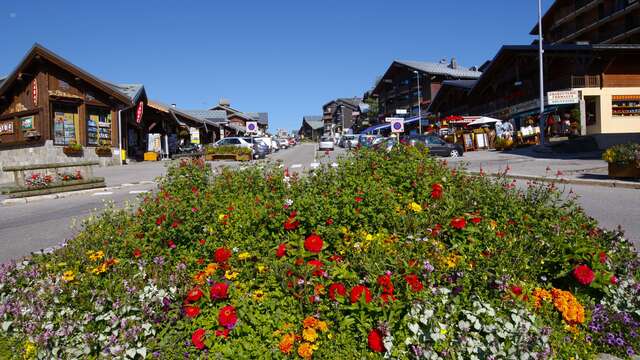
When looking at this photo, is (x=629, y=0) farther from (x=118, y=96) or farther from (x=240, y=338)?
(x=240, y=338)

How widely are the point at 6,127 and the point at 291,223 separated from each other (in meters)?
33.3

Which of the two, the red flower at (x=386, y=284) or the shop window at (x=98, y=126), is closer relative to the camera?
the red flower at (x=386, y=284)

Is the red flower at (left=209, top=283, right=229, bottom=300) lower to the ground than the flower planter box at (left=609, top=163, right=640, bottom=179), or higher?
lower

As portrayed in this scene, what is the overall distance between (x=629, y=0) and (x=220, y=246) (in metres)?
54.7

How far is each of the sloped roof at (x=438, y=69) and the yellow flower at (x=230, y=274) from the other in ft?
205

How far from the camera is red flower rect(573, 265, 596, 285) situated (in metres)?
2.88

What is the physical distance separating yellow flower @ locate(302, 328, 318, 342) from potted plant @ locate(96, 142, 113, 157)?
29401 mm

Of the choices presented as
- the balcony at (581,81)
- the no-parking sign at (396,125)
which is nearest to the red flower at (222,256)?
the no-parking sign at (396,125)

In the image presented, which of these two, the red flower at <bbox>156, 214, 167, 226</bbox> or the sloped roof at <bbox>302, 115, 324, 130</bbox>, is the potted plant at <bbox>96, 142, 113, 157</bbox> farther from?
the sloped roof at <bbox>302, 115, 324, 130</bbox>

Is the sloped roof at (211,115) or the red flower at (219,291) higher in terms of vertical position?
the sloped roof at (211,115)

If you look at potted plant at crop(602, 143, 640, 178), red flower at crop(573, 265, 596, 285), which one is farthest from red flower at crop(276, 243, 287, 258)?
potted plant at crop(602, 143, 640, 178)

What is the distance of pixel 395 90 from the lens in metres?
71.8

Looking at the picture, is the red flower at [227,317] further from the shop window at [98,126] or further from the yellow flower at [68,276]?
the shop window at [98,126]

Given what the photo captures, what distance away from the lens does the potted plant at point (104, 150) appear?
28359 millimetres
